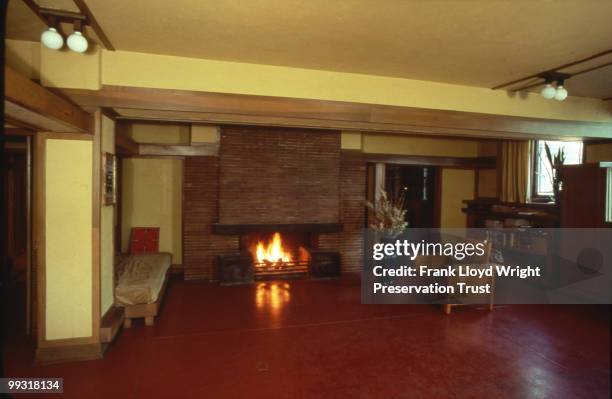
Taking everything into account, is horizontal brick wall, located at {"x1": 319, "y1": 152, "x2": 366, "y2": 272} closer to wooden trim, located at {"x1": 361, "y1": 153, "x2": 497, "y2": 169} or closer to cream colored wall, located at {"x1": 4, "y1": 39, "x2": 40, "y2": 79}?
wooden trim, located at {"x1": 361, "y1": 153, "x2": 497, "y2": 169}

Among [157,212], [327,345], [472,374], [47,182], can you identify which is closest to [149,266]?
[157,212]

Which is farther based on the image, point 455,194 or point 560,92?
point 455,194

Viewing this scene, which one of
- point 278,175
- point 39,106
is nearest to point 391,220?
point 278,175

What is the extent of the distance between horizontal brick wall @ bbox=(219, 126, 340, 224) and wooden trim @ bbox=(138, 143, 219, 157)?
296mm

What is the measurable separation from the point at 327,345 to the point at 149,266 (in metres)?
2.68

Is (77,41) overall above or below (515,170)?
above

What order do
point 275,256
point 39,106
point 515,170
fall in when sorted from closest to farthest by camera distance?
1. point 39,106
2. point 515,170
3. point 275,256

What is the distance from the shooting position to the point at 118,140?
4.46 metres

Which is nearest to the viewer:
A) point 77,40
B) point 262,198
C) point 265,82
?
point 77,40

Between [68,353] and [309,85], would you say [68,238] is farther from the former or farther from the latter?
[309,85]

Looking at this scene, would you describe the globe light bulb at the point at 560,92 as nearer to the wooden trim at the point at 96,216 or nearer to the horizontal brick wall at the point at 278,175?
the horizontal brick wall at the point at 278,175

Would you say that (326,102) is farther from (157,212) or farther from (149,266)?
(157,212)

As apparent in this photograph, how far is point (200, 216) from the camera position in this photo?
5.87 meters

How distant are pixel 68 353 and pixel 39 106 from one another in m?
2.17
